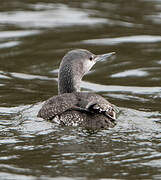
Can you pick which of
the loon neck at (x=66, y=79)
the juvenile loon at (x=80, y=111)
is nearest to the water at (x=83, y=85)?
the juvenile loon at (x=80, y=111)

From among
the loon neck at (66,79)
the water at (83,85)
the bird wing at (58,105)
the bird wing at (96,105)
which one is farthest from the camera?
the loon neck at (66,79)

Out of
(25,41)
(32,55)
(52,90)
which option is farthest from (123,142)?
(25,41)

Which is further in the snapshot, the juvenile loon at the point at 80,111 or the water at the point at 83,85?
the juvenile loon at the point at 80,111

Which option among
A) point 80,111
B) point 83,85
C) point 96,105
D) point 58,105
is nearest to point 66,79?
point 58,105

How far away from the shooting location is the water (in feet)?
26.3

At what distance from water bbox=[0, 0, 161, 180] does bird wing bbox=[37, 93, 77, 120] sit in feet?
0.58

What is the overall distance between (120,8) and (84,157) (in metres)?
10.4

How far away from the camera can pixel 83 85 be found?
43.2ft

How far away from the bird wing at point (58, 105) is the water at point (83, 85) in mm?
177

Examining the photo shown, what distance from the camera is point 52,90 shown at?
12.8 m

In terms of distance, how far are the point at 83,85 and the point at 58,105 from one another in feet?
11.4

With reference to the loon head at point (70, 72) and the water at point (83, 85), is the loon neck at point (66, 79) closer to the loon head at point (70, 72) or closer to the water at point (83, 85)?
the loon head at point (70, 72)

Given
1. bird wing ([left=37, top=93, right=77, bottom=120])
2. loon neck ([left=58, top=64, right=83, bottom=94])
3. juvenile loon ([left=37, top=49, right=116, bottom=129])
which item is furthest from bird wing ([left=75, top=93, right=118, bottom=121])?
loon neck ([left=58, top=64, right=83, bottom=94])

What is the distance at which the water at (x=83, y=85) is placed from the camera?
8016 millimetres
